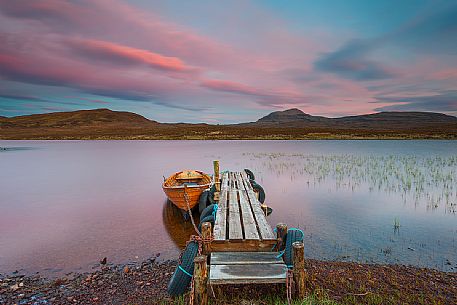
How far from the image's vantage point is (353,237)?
867 centimetres

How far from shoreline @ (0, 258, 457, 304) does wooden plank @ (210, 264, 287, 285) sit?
444 mm

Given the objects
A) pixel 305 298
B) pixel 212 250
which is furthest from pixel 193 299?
pixel 305 298

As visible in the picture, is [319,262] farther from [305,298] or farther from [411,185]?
[411,185]

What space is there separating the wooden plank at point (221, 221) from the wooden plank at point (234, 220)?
130 mm

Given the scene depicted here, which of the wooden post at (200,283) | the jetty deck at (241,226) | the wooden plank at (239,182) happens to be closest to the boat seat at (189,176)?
the wooden plank at (239,182)

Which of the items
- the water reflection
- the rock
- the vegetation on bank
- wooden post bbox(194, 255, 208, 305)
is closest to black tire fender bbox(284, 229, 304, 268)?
wooden post bbox(194, 255, 208, 305)

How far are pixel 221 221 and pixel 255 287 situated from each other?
6.49ft

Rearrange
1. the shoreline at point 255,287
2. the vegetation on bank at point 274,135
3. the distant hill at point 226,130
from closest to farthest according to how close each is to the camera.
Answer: the shoreline at point 255,287 → the vegetation on bank at point 274,135 → the distant hill at point 226,130

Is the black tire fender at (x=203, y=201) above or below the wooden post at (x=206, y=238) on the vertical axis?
below

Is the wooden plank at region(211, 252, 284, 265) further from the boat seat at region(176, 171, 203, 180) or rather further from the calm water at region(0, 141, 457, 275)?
the boat seat at region(176, 171, 203, 180)

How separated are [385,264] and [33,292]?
306 inches

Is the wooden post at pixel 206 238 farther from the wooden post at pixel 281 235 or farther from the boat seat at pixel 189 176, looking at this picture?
the boat seat at pixel 189 176

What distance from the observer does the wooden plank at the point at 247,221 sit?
5.98 m

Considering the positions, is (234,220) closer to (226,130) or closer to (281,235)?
(281,235)
